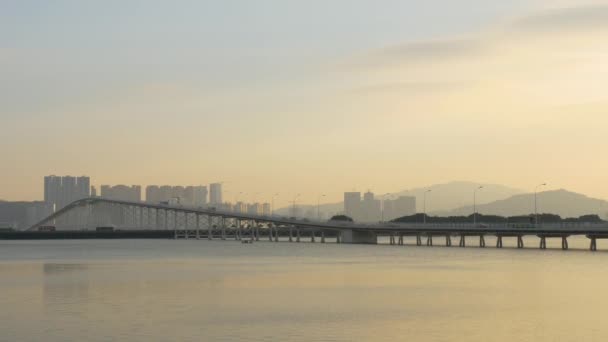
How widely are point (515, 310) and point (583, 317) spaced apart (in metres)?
3.60

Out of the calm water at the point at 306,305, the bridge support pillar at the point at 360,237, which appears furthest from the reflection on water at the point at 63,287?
the bridge support pillar at the point at 360,237

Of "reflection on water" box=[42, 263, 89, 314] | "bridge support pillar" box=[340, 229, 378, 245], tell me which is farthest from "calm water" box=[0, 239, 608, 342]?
"bridge support pillar" box=[340, 229, 378, 245]

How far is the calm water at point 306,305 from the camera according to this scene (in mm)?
34438

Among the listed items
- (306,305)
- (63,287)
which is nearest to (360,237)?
(63,287)

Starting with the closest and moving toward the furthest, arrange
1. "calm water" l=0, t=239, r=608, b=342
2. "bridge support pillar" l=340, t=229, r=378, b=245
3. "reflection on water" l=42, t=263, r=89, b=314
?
"calm water" l=0, t=239, r=608, b=342 → "reflection on water" l=42, t=263, r=89, b=314 → "bridge support pillar" l=340, t=229, r=378, b=245

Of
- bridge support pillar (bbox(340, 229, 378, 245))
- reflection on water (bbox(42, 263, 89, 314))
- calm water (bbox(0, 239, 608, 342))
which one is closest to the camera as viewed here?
calm water (bbox(0, 239, 608, 342))

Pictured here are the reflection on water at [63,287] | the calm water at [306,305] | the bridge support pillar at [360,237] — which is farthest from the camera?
the bridge support pillar at [360,237]

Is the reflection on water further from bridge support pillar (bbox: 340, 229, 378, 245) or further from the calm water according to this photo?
bridge support pillar (bbox: 340, 229, 378, 245)

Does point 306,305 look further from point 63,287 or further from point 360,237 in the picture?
point 360,237

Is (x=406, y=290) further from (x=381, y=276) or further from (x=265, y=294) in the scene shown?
(x=381, y=276)

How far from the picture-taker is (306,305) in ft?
148

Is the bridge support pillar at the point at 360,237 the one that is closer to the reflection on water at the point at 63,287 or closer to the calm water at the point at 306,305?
the reflection on water at the point at 63,287

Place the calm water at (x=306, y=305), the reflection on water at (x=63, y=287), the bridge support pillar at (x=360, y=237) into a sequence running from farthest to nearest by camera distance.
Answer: the bridge support pillar at (x=360, y=237) → the reflection on water at (x=63, y=287) → the calm water at (x=306, y=305)

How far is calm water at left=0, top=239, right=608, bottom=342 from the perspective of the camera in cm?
3444
